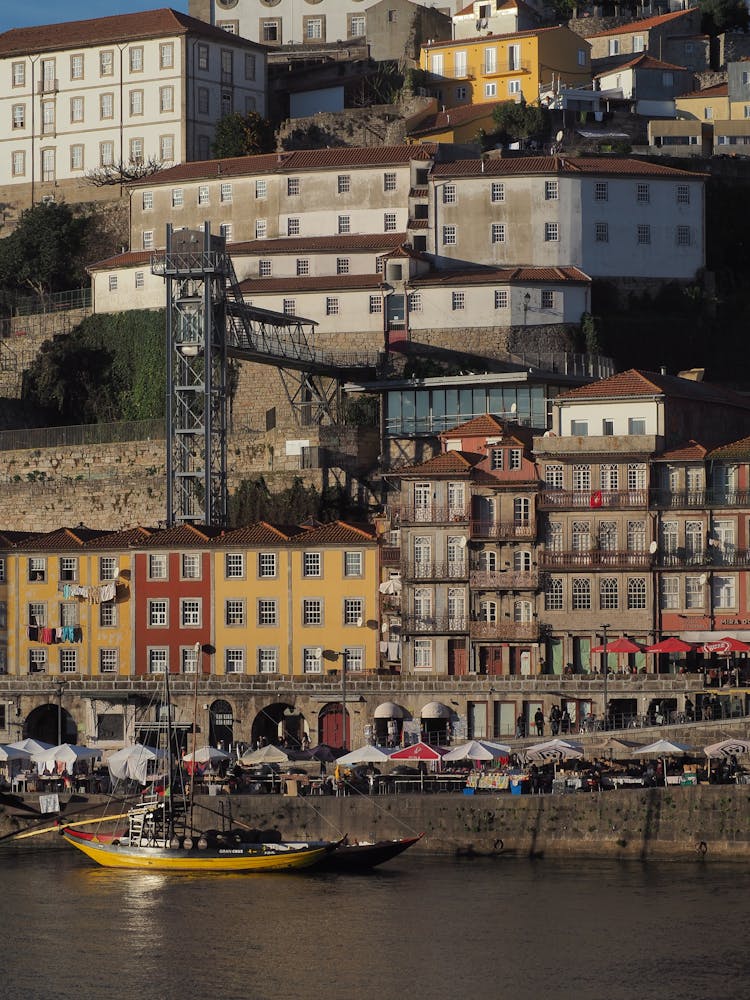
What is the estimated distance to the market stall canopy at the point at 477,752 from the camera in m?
76.9

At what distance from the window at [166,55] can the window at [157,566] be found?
156ft

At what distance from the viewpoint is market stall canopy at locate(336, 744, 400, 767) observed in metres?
77.1

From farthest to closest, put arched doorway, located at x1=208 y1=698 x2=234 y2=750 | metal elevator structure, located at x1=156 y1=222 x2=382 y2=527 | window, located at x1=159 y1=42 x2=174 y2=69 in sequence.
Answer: window, located at x1=159 y1=42 x2=174 y2=69
metal elevator structure, located at x1=156 y1=222 x2=382 y2=527
arched doorway, located at x1=208 y1=698 x2=234 y2=750

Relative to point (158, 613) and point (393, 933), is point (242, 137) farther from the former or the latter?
point (393, 933)

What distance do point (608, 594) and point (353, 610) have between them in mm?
9675

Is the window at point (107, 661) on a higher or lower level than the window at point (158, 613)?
lower

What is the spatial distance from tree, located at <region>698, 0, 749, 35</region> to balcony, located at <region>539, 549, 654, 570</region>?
6371 cm

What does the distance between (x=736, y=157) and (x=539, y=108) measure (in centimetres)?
1051

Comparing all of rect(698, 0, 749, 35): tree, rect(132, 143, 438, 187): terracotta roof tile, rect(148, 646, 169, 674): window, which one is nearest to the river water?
rect(148, 646, 169, 674): window

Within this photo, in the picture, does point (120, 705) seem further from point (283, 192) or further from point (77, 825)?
point (283, 192)

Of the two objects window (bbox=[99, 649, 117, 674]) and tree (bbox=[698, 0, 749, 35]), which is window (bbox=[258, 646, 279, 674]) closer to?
window (bbox=[99, 649, 117, 674])

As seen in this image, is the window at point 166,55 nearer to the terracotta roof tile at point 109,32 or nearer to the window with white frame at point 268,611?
the terracotta roof tile at point 109,32

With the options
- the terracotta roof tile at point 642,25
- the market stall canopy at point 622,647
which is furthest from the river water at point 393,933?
the terracotta roof tile at point 642,25

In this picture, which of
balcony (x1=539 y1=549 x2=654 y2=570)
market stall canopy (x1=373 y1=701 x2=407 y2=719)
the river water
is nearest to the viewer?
the river water
